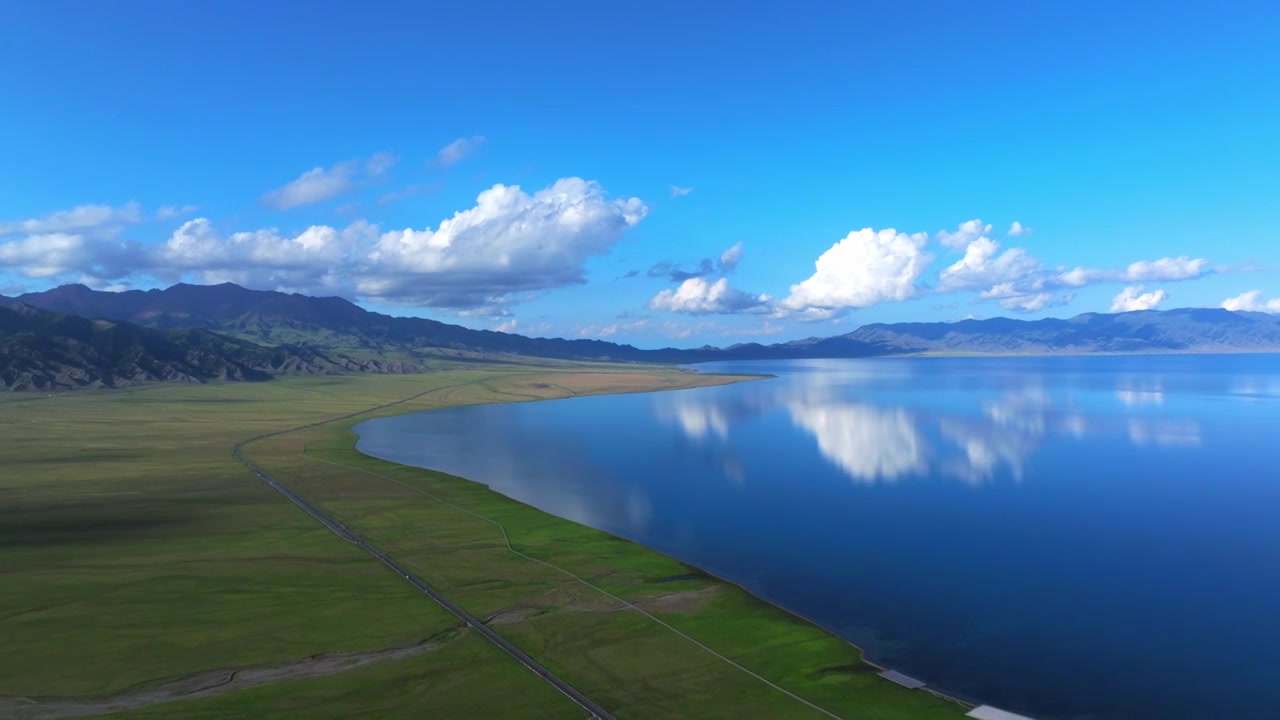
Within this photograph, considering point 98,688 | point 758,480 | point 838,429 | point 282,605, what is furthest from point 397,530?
point 838,429

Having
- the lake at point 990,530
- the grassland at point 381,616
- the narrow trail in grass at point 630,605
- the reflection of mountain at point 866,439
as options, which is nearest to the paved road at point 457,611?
the grassland at point 381,616

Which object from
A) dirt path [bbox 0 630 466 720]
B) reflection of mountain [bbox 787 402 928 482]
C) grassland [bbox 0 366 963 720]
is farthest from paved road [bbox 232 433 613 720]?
reflection of mountain [bbox 787 402 928 482]

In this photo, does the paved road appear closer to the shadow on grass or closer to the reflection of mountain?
the shadow on grass

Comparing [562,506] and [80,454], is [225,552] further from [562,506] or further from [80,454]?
[80,454]

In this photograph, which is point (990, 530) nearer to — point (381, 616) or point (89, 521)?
point (381, 616)

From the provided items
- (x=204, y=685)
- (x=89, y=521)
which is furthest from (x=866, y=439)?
(x=89, y=521)

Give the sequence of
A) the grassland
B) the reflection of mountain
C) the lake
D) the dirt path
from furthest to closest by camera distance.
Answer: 1. the reflection of mountain
2. the lake
3. the grassland
4. the dirt path
